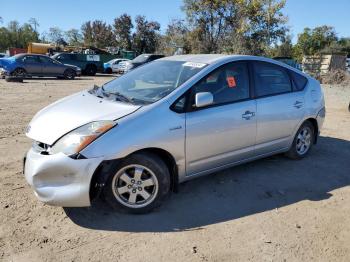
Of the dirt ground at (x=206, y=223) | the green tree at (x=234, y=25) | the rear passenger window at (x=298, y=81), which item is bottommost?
the dirt ground at (x=206, y=223)

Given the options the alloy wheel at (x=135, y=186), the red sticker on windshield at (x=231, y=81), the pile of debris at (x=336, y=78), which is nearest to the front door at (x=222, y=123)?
the red sticker on windshield at (x=231, y=81)

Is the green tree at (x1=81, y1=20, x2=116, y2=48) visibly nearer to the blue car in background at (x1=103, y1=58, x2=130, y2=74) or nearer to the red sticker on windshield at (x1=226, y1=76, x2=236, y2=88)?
the blue car in background at (x1=103, y1=58, x2=130, y2=74)

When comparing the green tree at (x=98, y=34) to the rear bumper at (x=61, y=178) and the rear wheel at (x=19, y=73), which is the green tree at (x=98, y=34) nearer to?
the rear wheel at (x=19, y=73)

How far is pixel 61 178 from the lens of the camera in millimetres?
3547

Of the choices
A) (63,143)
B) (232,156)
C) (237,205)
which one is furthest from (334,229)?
(63,143)

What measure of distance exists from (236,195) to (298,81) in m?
2.26

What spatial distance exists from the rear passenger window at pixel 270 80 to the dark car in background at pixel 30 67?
18.0 metres

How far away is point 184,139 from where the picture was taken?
405 cm

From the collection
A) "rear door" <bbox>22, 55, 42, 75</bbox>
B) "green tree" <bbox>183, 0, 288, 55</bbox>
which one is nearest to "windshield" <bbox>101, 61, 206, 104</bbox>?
"rear door" <bbox>22, 55, 42, 75</bbox>

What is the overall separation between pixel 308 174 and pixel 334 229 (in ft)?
5.29

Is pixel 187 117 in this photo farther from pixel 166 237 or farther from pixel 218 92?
pixel 166 237

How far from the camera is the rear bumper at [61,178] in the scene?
349 centimetres

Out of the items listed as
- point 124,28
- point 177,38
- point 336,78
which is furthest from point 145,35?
point 336,78

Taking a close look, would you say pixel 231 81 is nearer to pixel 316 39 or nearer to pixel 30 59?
pixel 30 59
